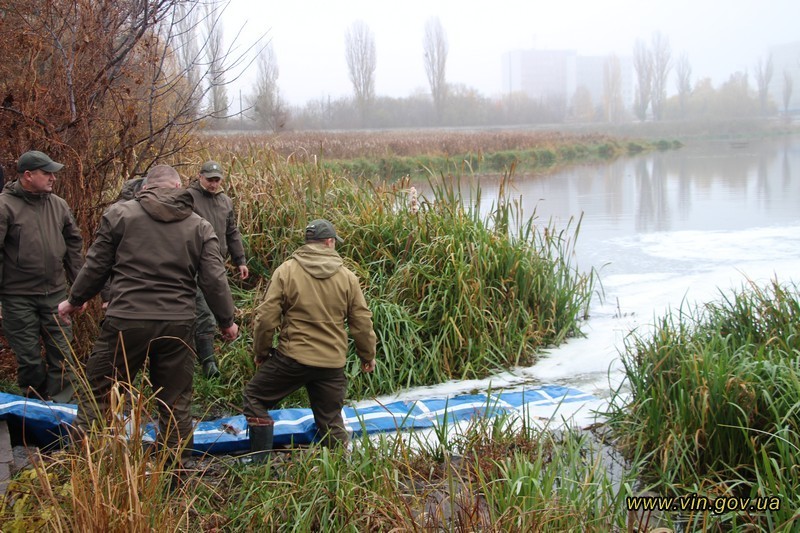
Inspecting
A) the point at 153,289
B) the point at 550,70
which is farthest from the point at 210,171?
the point at 550,70

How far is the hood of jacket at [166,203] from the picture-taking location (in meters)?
4.37

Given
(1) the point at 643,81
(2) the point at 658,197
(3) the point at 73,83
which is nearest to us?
(3) the point at 73,83

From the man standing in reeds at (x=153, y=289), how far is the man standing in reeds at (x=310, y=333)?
376 millimetres

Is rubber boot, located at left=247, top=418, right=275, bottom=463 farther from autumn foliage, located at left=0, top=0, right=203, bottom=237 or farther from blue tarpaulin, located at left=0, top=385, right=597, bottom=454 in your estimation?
autumn foliage, located at left=0, top=0, right=203, bottom=237

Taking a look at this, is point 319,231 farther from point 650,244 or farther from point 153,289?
point 650,244

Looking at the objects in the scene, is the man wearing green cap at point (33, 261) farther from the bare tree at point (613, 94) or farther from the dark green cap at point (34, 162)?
the bare tree at point (613, 94)

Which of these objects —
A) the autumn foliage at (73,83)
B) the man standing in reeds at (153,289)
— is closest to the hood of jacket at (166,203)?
the man standing in reeds at (153,289)

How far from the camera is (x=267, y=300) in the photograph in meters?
4.59

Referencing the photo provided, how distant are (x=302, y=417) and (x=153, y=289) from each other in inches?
58.4

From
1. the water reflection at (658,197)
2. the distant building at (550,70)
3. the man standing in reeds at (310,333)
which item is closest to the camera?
the man standing in reeds at (310,333)

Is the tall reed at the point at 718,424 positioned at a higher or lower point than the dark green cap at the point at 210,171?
lower

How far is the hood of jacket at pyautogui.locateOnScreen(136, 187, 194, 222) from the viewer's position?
4.37 meters

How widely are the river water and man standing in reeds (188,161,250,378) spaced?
5.40 feet

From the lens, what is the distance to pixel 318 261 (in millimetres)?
4598
